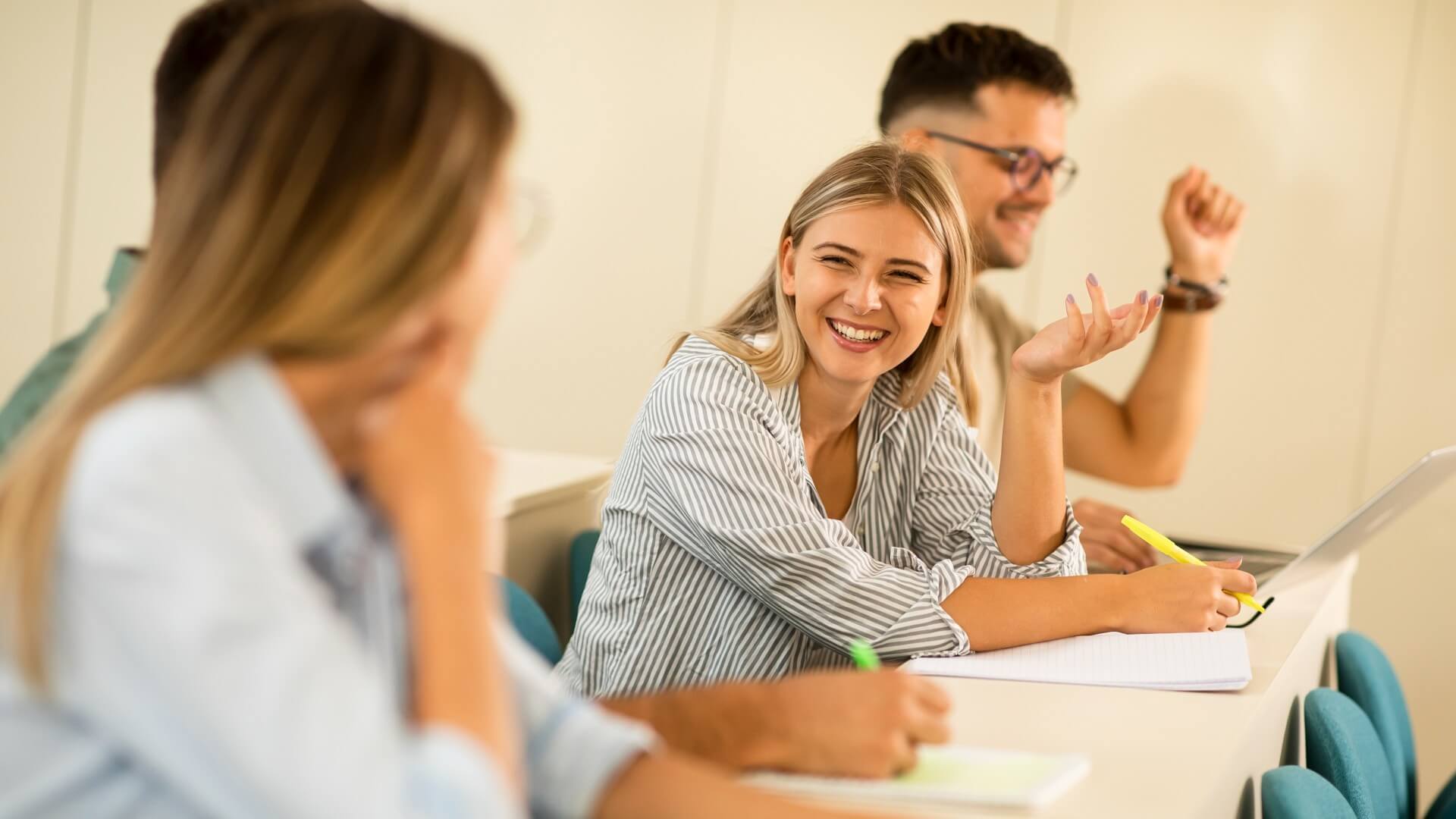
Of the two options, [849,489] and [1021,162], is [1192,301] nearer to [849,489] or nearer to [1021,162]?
[1021,162]

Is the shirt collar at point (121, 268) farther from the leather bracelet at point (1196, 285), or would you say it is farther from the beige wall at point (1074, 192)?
the beige wall at point (1074, 192)

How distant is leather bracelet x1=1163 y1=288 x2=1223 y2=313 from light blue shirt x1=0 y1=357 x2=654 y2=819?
2210 mm

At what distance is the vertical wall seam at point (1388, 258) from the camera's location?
3473 millimetres

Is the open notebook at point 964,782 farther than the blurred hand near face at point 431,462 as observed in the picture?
Yes

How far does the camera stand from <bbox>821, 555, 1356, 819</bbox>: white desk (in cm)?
106

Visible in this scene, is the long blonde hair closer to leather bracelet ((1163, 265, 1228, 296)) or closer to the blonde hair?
the blonde hair

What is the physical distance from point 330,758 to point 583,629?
1077 millimetres

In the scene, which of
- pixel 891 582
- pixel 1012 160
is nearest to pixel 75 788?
pixel 891 582

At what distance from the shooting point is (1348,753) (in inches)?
60.9

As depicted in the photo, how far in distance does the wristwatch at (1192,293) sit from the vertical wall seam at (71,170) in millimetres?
2932

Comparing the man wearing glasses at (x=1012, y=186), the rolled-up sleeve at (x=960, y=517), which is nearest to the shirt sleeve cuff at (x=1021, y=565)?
the rolled-up sleeve at (x=960, y=517)

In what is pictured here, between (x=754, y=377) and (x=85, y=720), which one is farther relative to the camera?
(x=754, y=377)

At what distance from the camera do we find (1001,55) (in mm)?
2635

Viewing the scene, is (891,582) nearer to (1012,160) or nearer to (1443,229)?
(1012,160)
